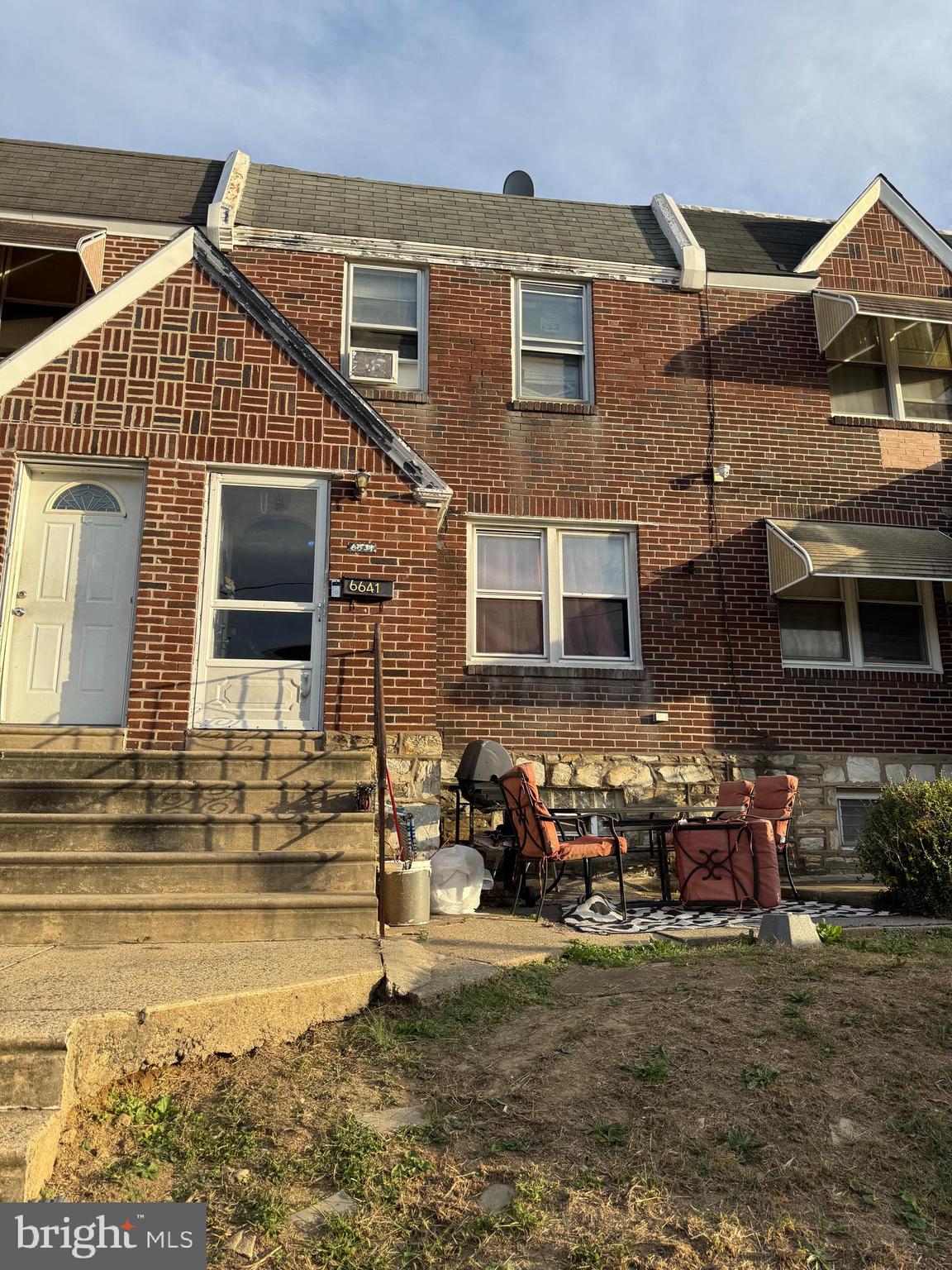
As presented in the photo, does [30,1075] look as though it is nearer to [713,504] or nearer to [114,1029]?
[114,1029]

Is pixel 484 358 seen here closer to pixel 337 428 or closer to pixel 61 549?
pixel 337 428

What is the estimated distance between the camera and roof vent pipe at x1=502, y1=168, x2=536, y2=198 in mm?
13548

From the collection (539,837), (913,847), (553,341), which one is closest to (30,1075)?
(539,837)

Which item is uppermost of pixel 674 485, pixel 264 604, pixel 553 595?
pixel 674 485

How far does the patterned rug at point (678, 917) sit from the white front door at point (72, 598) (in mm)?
4045

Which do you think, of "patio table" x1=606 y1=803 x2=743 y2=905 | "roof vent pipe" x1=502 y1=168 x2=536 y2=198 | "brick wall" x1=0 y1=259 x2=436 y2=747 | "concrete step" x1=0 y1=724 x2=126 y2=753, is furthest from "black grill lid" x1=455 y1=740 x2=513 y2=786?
"roof vent pipe" x1=502 y1=168 x2=536 y2=198

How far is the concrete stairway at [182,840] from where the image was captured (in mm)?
5027

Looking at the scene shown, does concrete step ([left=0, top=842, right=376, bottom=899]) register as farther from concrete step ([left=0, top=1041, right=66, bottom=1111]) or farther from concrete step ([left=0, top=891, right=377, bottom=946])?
concrete step ([left=0, top=1041, right=66, bottom=1111])

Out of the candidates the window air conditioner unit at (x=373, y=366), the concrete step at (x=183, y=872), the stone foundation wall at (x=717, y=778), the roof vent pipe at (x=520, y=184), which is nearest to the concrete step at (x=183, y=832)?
the concrete step at (x=183, y=872)

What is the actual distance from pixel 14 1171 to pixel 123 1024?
0.74 m

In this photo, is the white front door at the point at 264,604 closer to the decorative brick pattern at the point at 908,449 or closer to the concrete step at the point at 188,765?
the concrete step at the point at 188,765

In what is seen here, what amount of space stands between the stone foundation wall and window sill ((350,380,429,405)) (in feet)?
12.3

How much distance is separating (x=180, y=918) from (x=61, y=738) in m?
2.77

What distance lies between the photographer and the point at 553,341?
1057 cm
